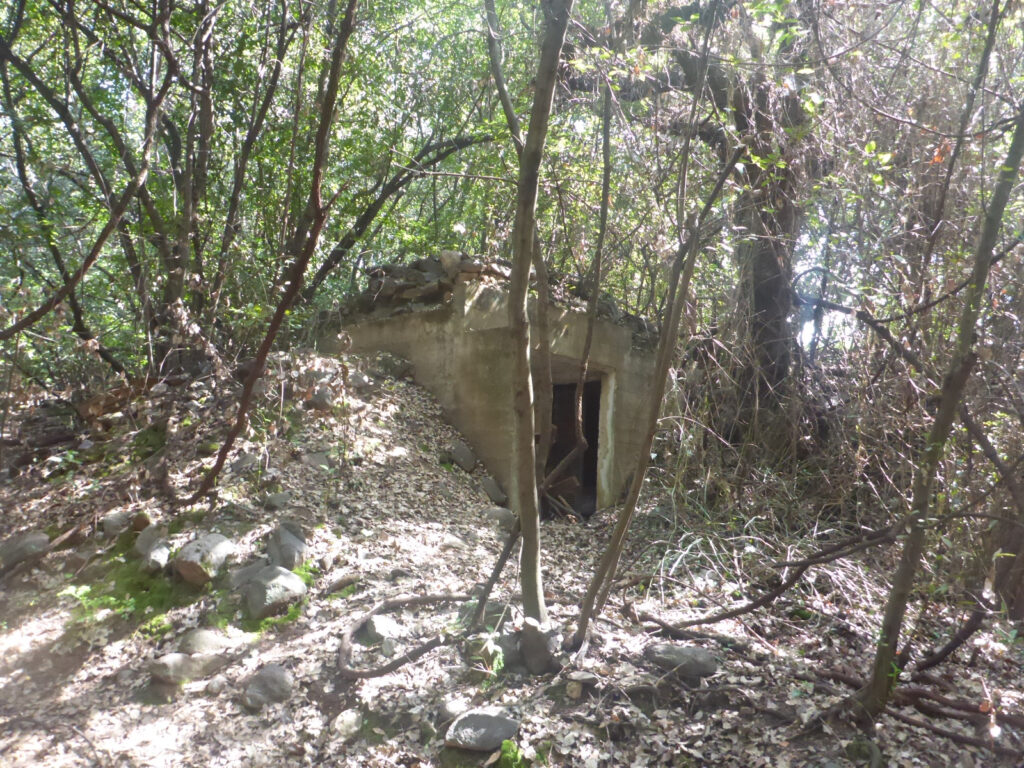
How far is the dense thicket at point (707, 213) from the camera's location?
3840 mm

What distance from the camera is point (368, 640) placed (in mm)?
3896

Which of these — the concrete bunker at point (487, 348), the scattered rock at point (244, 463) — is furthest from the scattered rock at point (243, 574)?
the concrete bunker at point (487, 348)

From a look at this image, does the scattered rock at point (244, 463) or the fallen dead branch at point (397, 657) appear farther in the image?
the scattered rock at point (244, 463)

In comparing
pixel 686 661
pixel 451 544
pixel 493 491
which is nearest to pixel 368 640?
pixel 451 544

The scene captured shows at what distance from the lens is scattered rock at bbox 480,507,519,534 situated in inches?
232

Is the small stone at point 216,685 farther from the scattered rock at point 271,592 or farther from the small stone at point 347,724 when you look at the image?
the small stone at point 347,724

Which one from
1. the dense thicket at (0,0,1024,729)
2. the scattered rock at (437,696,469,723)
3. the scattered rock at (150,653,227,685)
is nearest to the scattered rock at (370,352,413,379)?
the dense thicket at (0,0,1024,729)

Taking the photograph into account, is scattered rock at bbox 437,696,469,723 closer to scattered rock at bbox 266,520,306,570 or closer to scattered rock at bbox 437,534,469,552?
scattered rock at bbox 266,520,306,570

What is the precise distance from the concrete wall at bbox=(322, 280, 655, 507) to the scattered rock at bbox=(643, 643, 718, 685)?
317 centimetres

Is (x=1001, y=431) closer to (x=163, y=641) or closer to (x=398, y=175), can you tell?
(x=163, y=641)

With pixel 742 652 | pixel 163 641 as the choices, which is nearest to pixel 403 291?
pixel 163 641

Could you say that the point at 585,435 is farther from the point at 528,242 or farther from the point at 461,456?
the point at 528,242

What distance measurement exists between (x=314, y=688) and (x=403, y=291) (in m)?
4.61

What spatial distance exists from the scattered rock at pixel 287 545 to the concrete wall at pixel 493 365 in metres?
2.44
